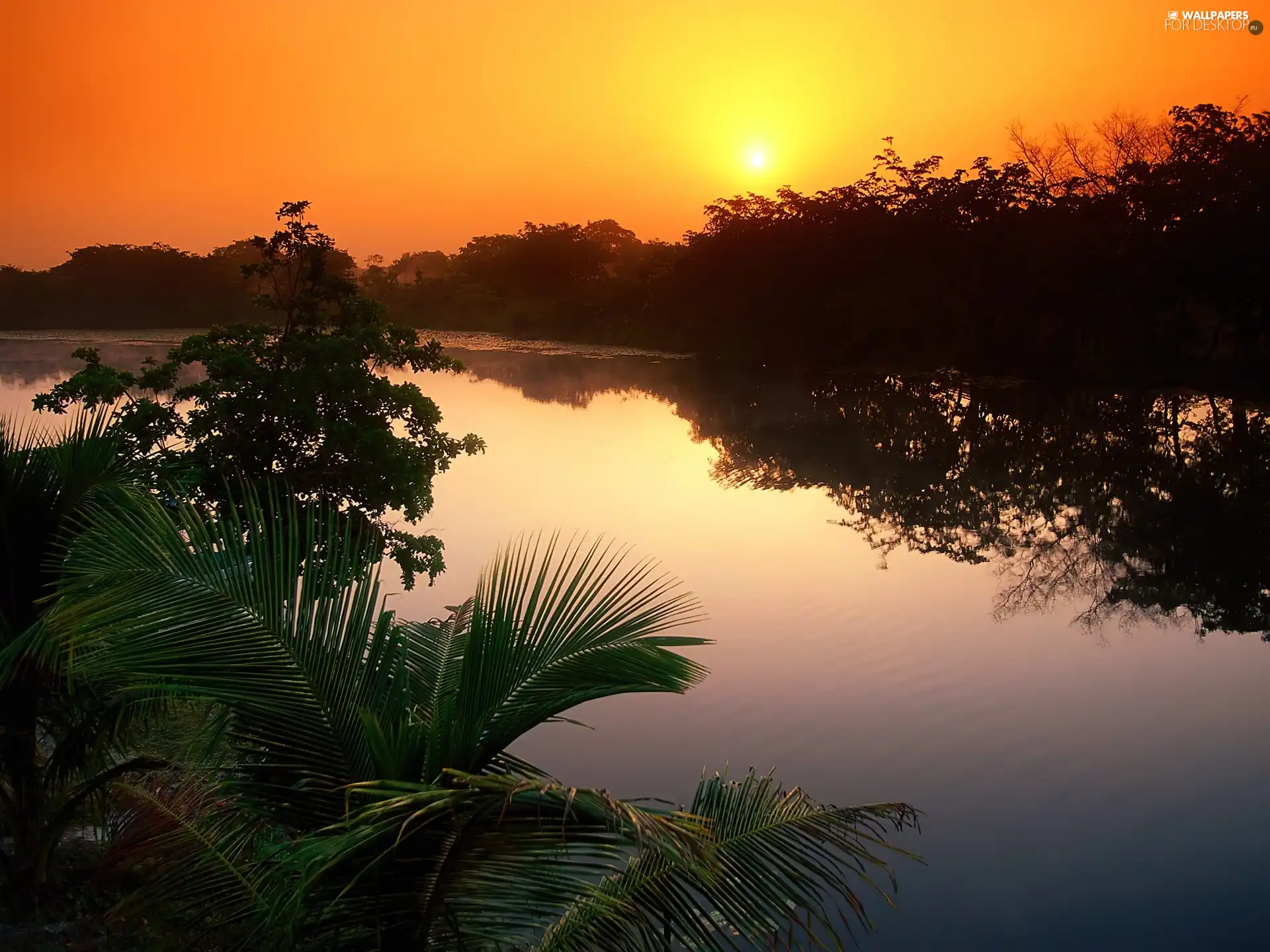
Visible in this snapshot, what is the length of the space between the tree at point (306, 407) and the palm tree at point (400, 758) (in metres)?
9.68

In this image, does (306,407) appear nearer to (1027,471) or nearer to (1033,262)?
(1027,471)

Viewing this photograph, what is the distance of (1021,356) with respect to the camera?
4712cm

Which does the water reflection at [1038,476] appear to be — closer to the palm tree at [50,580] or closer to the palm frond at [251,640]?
the palm tree at [50,580]

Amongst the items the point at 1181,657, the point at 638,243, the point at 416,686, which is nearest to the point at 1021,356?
the point at 1181,657

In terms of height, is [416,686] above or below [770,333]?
below

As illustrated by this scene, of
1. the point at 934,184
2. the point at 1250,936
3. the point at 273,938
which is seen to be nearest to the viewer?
the point at 273,938

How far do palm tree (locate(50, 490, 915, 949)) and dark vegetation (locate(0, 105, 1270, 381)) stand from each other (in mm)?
40592

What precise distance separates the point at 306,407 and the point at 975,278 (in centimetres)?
3917

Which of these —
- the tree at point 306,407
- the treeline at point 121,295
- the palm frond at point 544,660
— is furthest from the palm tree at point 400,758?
the treeline at point 121,295

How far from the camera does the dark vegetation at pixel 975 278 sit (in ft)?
141

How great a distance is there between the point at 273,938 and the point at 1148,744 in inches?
362

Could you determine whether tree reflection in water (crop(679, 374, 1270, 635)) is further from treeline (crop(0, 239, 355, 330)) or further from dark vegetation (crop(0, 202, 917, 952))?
treeline (crop(0, 239, 355, 330))

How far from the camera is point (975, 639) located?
568 inches

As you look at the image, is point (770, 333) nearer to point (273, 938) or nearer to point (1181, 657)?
point (1181, 657)
